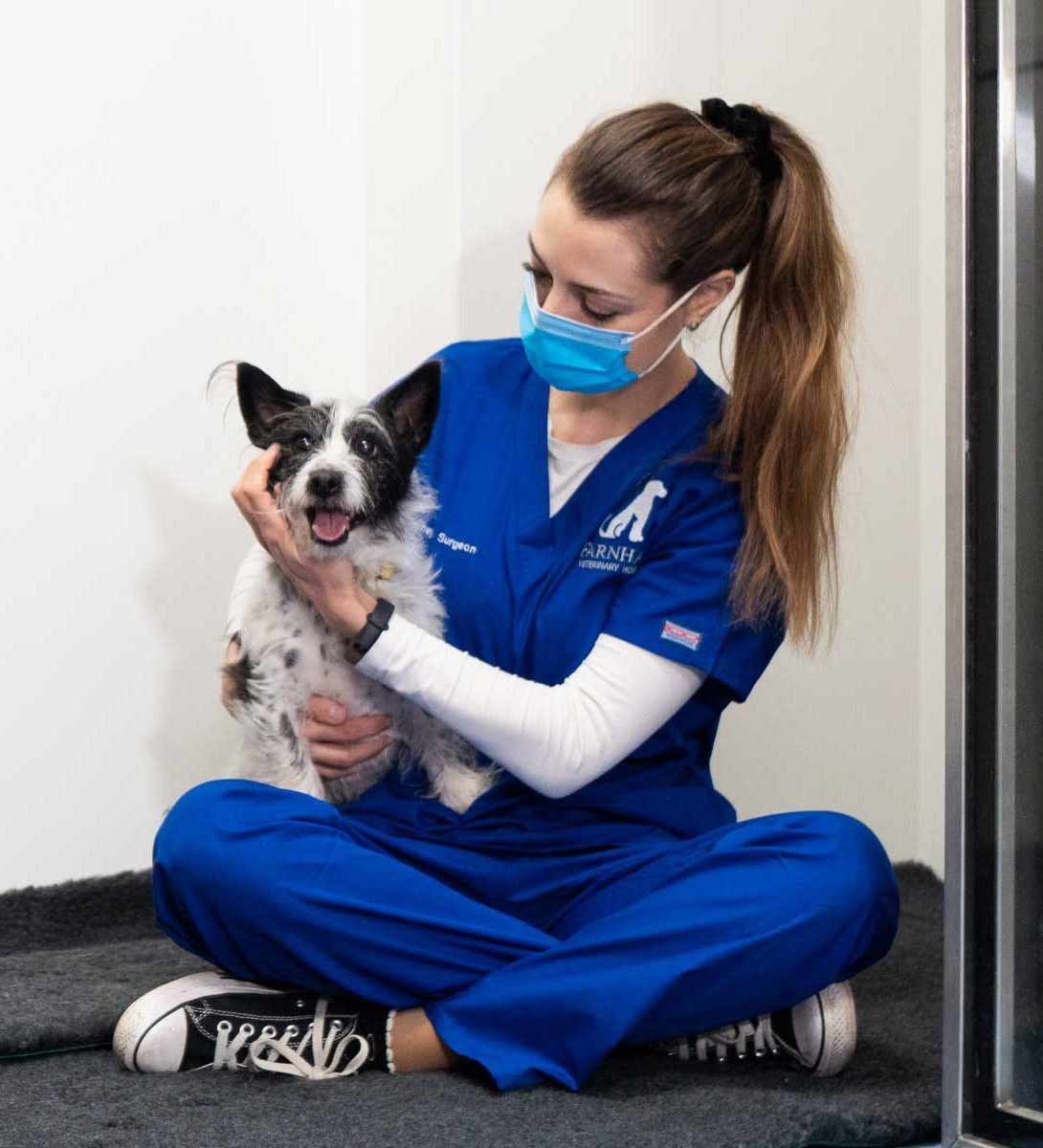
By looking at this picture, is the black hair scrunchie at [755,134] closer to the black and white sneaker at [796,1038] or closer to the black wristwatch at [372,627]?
the black wristwatch at [372,627]

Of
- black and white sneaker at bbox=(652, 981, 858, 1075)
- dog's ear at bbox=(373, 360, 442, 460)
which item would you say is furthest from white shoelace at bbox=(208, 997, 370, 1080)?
dog's ear at bbox=(373, 360, 442, 460)

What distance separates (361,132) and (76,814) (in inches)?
53.0

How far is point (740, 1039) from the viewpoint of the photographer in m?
2.07

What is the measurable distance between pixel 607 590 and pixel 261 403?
0.54m

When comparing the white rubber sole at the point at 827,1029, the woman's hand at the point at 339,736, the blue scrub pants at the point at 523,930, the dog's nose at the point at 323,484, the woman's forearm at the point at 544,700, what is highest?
the dog's nose at the point at 323,484

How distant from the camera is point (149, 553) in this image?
2.64m

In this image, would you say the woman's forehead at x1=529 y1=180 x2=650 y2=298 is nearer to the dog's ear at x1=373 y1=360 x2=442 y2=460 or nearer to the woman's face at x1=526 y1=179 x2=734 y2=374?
the woman's face at x1=526 y1=179 x2=734 y2=374

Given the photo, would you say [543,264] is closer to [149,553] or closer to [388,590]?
[388,590]

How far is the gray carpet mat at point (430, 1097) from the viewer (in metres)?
1.69

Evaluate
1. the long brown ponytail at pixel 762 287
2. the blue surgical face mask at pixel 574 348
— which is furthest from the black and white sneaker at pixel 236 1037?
the blue surgical face mask at pixel 574 348

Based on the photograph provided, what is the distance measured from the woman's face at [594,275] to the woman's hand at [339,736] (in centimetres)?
63

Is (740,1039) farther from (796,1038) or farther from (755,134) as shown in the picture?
(755,134)

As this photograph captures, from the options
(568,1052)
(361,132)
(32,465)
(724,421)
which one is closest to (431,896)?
(568,1052)

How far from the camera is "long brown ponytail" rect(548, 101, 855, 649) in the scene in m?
2.05
